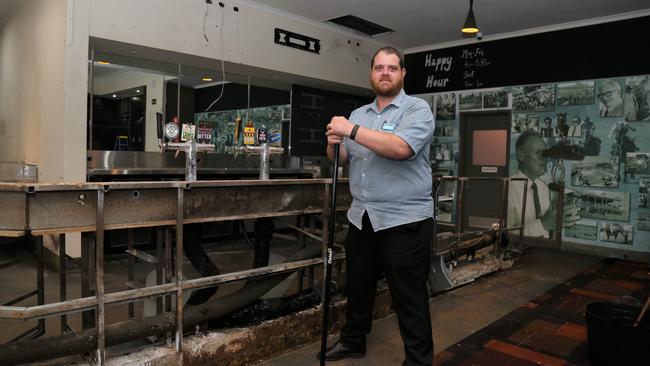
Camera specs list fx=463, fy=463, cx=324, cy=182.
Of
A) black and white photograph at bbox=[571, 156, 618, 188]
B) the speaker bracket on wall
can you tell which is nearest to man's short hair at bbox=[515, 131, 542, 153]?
black and white photograph at bbox=[571, 156, 618, 188]

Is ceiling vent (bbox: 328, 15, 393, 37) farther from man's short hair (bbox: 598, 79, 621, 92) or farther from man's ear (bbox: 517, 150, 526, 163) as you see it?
man's short hair (bbox: 598, 79, 621, 92)

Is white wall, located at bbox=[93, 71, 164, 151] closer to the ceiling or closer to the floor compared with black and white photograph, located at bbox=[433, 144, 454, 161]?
closer to the ceiling

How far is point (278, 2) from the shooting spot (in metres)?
5.66

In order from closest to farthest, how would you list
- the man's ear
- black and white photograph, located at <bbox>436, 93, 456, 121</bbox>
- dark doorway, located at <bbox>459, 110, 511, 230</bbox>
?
1. the man's ear
2. dark doorway, located at <bbox>459, 110, 511, 230</bbox>
3. black and white photograph, located at <bbox>436, 93, 456, 121</bbox>

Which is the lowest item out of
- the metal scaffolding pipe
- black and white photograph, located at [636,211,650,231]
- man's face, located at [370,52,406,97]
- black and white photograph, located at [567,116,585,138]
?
the metal scaffolding pipe

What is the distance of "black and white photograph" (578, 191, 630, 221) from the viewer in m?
5.92

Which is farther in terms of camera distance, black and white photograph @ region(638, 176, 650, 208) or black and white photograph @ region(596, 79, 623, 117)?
black and white photograph @ region(596, 79, 623, 117)

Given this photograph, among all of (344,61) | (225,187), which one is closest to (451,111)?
(344,61)

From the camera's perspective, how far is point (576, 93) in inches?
247

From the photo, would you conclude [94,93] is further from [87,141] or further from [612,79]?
[612,79]

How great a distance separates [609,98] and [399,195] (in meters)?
5.15

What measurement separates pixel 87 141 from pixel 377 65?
3.54 m

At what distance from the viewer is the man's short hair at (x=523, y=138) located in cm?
666

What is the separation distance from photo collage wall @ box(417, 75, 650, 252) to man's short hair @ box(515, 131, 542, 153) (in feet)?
0.05
